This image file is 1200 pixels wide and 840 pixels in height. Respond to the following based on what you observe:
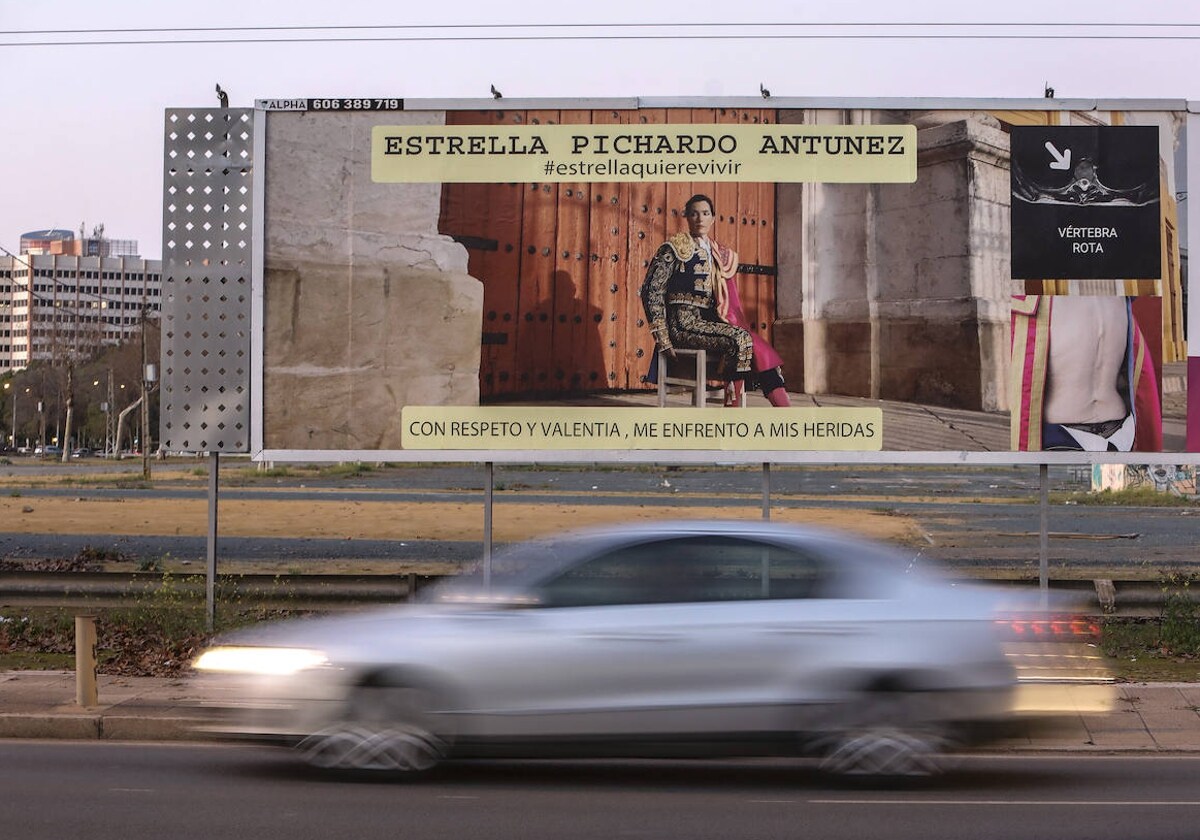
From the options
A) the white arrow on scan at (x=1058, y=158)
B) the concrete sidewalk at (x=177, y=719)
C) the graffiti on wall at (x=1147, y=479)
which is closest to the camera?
the concrete sidewalk at (x=177, y=719)

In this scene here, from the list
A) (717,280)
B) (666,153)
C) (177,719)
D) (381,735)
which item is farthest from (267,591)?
(381,735)

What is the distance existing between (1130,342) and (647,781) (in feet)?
25.8

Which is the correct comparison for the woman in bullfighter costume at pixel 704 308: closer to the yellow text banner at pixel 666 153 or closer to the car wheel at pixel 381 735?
the yellow text banner at pixel 666 153

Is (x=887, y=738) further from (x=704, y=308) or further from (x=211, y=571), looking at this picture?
(x=211, y=571)

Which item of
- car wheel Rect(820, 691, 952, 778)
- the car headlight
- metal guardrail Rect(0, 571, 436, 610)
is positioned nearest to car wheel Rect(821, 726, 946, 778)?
car wheel Rect(820, 691, 952, 778)

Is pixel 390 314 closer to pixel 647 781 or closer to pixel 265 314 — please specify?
pixel 265 314

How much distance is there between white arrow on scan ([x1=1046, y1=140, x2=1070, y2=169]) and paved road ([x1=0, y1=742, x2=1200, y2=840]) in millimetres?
6625

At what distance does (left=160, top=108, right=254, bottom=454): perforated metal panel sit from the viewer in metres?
14.6

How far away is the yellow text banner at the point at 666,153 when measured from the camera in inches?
562

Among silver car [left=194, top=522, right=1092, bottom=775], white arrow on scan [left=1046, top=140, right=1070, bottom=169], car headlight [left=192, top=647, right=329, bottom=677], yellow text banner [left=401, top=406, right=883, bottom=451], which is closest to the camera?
silver car [left=194, top=522, right=1092, bottom=775]

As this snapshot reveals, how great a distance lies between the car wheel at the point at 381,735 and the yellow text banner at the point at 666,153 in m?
7.33

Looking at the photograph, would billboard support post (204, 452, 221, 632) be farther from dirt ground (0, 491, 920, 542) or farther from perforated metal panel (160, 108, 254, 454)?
dirt ground (0, 491, 920, 542)

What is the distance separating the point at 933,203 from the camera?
565 inches

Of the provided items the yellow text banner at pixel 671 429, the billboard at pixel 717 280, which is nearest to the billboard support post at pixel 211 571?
the billboard at pixel 717 280
